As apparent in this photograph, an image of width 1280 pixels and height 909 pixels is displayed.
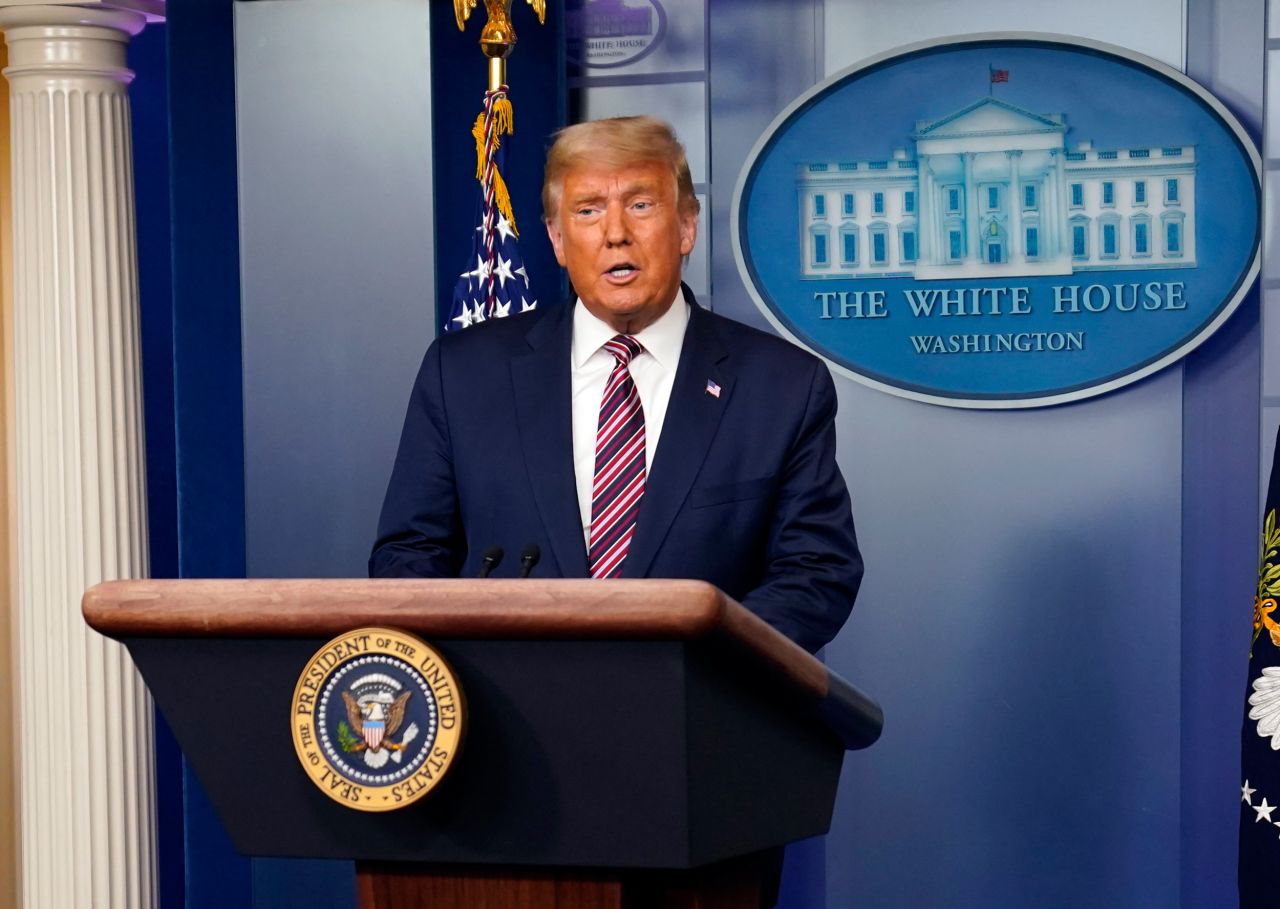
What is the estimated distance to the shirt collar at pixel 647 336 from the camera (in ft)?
8.29

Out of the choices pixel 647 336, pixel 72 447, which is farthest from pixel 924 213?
pixel 72 447

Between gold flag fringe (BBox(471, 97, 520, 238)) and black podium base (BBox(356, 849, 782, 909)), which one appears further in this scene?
gold flag fringe (BBox(471, 97, 520, 238))

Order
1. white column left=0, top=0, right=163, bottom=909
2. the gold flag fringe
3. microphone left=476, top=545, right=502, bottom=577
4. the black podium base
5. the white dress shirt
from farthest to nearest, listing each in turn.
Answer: white column left=0, top=0, right=163, bottom=909 < the gold flag fringe < the white dress shirt < microphone left=476, top=545, right=502, bottom=577 < the black podium base

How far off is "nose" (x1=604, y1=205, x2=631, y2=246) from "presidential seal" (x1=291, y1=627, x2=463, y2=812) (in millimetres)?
1136

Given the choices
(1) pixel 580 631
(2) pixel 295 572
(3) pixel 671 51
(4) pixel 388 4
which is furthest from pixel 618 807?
(3) pixel 671 51

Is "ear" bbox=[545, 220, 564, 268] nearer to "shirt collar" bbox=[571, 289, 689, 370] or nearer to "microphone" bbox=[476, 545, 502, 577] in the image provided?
"shirt collar" bbox=[571, 289, 689, 370]

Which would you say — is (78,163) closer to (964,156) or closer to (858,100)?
(858,100)

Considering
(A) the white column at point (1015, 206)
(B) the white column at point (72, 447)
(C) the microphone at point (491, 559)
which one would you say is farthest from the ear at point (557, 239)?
(B) the white column at point (72, 447)

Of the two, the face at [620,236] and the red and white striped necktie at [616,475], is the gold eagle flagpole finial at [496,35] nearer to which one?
the face at [620,236]

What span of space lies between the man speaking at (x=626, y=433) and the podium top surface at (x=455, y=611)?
2.58ft

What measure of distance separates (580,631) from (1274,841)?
170 centimetres

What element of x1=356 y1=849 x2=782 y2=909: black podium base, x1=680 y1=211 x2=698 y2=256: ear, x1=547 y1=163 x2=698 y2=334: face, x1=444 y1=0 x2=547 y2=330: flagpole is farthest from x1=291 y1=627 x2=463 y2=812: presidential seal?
x1=444 y1=0 x2=547 y2=330: flagpole

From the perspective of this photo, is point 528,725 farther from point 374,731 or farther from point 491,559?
point 491,559

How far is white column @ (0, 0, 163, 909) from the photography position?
352 cm
